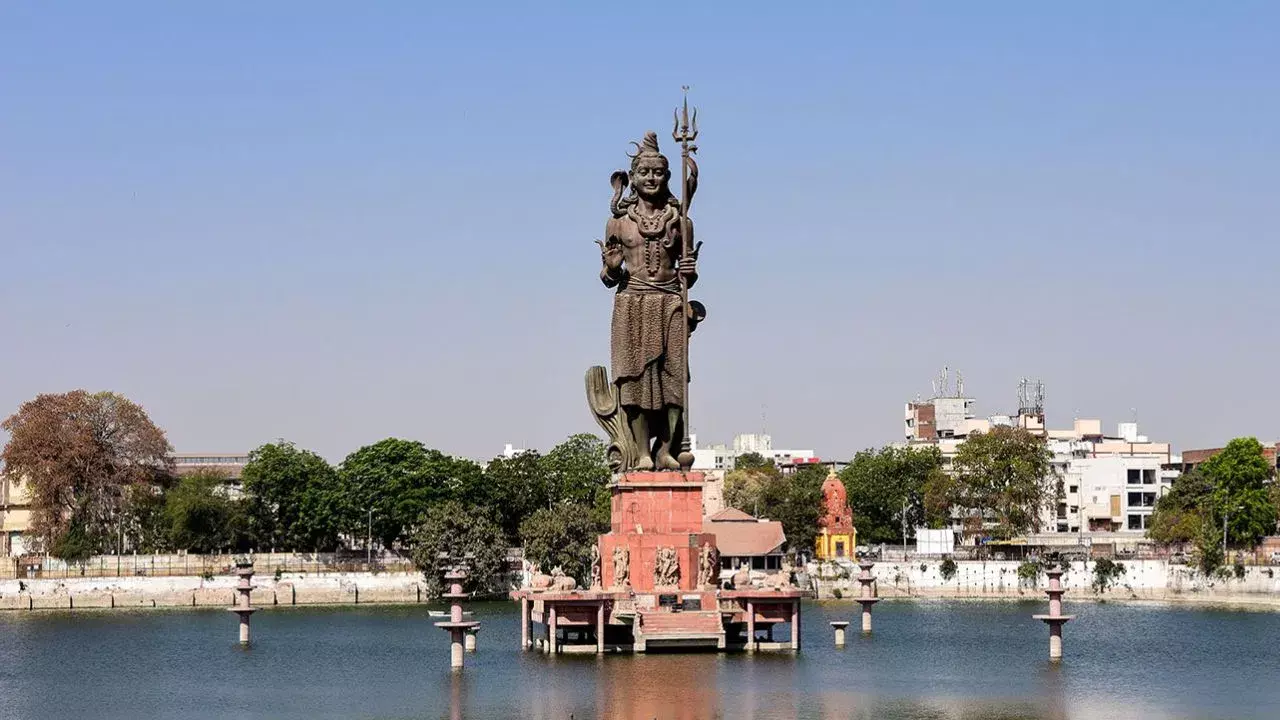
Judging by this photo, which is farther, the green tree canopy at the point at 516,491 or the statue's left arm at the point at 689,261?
the green tree canopy at the point at 516,491

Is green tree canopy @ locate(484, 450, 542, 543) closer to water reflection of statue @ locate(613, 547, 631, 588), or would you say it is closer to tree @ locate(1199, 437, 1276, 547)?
tree @ locate(1199, 437, 1276, 547)

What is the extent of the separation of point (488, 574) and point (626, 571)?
139 ft

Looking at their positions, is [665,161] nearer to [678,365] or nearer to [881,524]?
[678,365]

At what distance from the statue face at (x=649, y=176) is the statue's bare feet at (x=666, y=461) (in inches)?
289

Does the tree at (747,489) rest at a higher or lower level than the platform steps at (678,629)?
higher

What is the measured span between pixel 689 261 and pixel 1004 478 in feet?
204

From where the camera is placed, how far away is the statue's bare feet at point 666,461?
2373 inches

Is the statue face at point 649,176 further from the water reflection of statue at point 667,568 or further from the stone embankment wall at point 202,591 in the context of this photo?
the stone embankment wall at point 202,591

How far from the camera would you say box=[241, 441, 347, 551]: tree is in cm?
11606

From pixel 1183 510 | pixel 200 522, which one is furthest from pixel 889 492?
pixel 200 522

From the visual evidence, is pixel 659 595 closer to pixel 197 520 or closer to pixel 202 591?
pixel 202 591

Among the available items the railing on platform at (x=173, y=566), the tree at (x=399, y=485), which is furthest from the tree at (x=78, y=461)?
the tree at (x=399, y=485)

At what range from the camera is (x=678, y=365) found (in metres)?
60.5

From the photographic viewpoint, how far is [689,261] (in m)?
60.2
